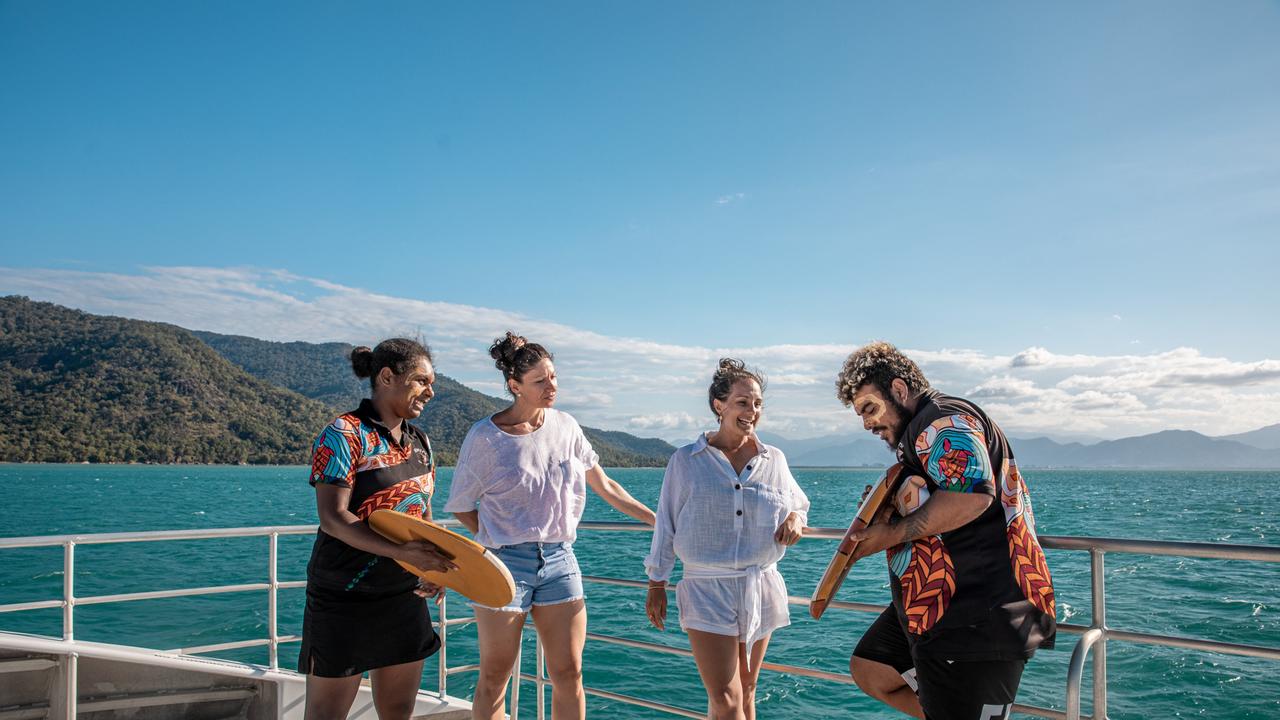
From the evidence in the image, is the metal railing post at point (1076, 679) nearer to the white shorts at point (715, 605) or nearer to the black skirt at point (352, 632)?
the white shorts at point (715, 605)

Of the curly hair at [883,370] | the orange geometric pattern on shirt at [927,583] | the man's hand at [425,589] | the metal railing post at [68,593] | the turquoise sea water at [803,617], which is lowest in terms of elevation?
the turquoise sea water at [803,617]

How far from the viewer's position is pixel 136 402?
99.8 metres

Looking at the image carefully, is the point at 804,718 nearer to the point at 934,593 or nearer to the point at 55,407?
the point at 934,593

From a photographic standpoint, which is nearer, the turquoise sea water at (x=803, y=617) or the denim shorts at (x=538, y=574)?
the denim shorts at (x=538, y=574)

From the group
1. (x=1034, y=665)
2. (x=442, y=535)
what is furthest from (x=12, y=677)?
(x=1034, y=665)

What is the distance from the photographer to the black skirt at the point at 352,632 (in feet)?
8.28

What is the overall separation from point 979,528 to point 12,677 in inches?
151

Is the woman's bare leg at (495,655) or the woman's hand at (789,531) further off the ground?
the woman's hand at (789,531)

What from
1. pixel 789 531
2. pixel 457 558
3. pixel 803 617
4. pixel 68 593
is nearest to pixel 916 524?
pixel 789 531

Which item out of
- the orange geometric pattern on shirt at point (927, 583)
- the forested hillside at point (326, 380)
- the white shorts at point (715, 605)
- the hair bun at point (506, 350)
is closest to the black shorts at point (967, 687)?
the orange geometric pattern on shirt at point (927, 583)

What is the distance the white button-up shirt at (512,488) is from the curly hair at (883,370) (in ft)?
3.69

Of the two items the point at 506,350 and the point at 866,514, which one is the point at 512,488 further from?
the point at 866,514

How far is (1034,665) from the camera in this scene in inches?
538

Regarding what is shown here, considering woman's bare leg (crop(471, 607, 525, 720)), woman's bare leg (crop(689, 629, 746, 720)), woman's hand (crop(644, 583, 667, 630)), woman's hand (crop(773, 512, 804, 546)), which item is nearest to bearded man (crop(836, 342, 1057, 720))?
woman's hand (crop(773, 512, 804, 546))
